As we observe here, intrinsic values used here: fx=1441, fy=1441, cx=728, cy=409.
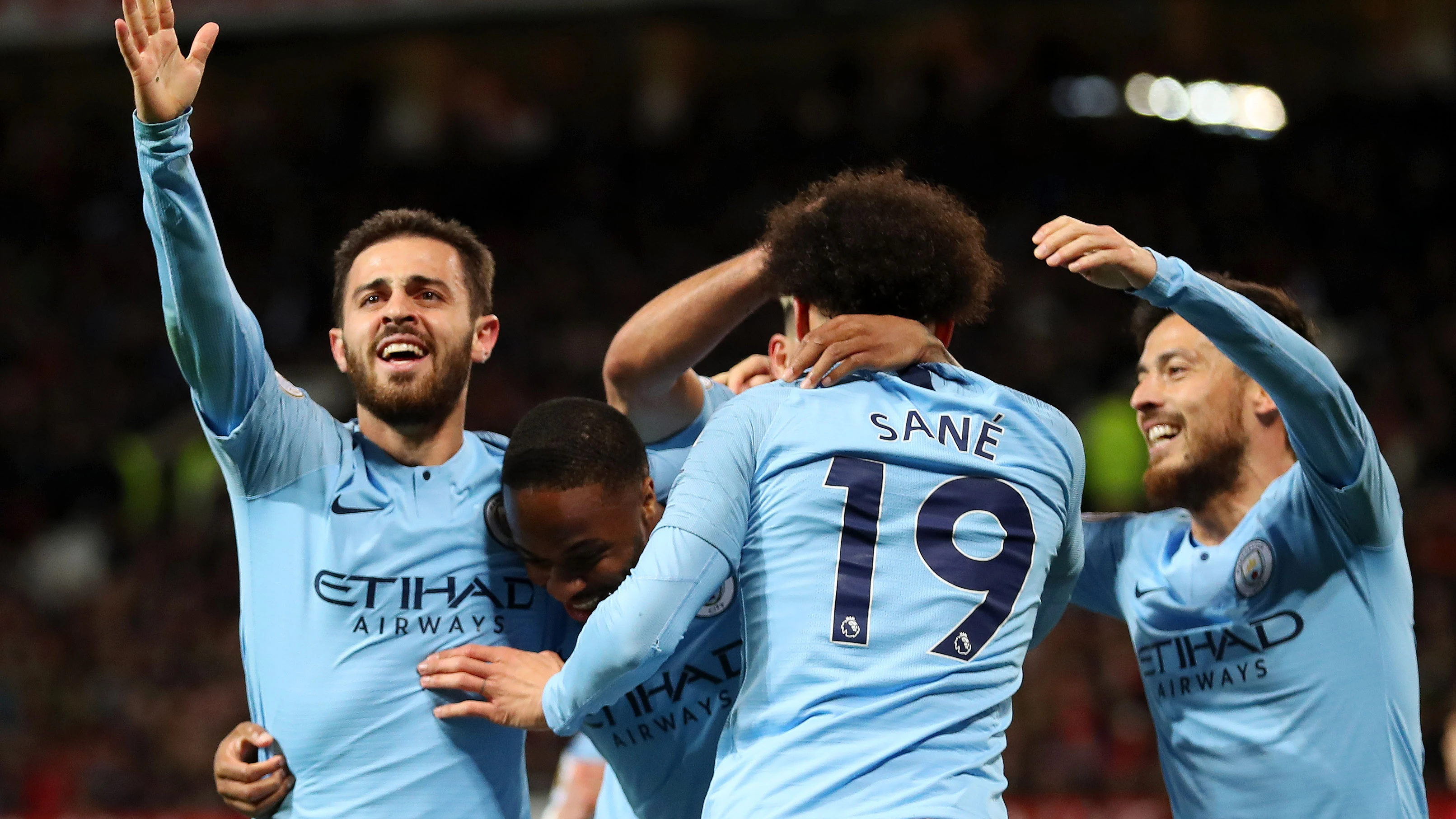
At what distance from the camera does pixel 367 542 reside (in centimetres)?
351

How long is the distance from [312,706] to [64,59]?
1933 centimetres

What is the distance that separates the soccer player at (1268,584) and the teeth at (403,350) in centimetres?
169

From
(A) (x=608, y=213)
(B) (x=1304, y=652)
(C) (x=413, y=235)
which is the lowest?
(B) (x=1304, y=652)

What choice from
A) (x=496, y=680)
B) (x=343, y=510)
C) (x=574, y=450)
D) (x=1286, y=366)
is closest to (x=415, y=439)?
(x=343, y=510)

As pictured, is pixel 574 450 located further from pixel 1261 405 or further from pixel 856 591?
pixel 1261 405

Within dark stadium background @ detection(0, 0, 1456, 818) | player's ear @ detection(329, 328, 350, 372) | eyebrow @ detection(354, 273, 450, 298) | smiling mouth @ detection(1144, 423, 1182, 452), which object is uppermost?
dark stadium background @ detection(0, 0, 1456, 818)

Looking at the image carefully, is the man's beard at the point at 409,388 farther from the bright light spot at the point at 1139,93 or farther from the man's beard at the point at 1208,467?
→ the bright light spot at the point at 1139,93

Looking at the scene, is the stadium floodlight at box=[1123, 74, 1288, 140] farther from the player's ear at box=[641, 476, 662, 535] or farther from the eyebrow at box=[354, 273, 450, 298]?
the player's ear at box=[641, 476, 662, 535]

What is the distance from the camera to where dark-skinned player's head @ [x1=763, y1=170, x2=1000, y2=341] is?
9.87ft

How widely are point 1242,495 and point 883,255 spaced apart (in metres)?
1.53

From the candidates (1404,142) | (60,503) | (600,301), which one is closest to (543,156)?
(600,301)

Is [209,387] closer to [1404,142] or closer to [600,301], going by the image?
[600,301]

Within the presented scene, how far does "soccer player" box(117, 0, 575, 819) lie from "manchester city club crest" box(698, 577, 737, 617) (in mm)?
442

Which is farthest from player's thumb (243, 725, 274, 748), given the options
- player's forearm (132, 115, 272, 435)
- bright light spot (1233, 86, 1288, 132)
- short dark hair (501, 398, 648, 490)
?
bright light spot (1233, 86, 1288, 132)
